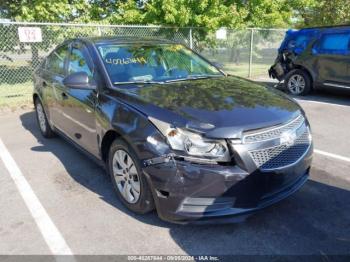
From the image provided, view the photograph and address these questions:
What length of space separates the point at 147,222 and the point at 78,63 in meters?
2.19

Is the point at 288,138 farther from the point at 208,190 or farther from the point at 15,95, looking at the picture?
the point at 15,95

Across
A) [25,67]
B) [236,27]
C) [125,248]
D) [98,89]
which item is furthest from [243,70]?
[125,248]

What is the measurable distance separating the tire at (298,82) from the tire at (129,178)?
682 cm

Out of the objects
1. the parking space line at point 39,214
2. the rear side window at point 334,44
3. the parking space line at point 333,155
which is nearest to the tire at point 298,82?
the rear side window at point 334,44

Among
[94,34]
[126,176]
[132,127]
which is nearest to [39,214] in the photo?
[126,176]

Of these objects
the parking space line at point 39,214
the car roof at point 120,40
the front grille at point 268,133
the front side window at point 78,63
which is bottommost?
the parking space line at point 39,214

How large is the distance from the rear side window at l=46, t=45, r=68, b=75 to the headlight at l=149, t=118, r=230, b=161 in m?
2.57

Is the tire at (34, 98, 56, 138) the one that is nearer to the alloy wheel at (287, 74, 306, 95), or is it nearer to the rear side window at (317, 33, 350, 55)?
the alloy wheel at (287, 74, 306, 95)

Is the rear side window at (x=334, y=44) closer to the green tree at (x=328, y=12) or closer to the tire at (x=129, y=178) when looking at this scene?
the green tree at (x=328, y=12)

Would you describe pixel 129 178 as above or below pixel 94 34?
below

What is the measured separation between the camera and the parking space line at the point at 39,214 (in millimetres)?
2842

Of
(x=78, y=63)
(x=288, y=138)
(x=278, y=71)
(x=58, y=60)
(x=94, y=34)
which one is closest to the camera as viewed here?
(x=288, y=138)

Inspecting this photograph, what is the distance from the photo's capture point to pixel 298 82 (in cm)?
888

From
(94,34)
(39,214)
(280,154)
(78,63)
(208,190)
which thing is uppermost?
(94,34)
